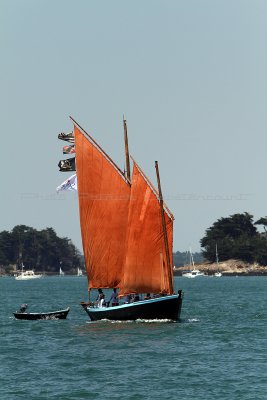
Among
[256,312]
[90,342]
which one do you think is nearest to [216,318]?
[256,312]

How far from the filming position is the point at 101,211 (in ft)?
231

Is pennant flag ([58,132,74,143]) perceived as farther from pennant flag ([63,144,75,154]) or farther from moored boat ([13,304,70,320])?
moored boat ([13,304,70,320])

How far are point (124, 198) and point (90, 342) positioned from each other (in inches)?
511

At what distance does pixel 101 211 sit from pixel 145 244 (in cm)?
398

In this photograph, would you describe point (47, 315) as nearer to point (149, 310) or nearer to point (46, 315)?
point (46, 315)

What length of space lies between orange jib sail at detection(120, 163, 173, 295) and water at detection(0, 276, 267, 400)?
289cm

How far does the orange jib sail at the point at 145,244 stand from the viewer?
6850 cm

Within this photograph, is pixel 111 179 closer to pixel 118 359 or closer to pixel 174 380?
pixel 118 359

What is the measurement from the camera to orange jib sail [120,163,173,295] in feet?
225

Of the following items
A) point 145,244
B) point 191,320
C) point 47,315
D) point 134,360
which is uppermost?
point 145,244

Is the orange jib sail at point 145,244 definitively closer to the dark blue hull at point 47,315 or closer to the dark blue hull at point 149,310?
the dark blue hull at point 149,310

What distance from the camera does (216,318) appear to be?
8100cm

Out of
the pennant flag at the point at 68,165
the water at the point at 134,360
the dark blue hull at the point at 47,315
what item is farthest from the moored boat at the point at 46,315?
the pennant flag at the point at 68,165

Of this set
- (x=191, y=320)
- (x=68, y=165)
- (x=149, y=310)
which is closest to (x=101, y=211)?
(x=68, y=165)
